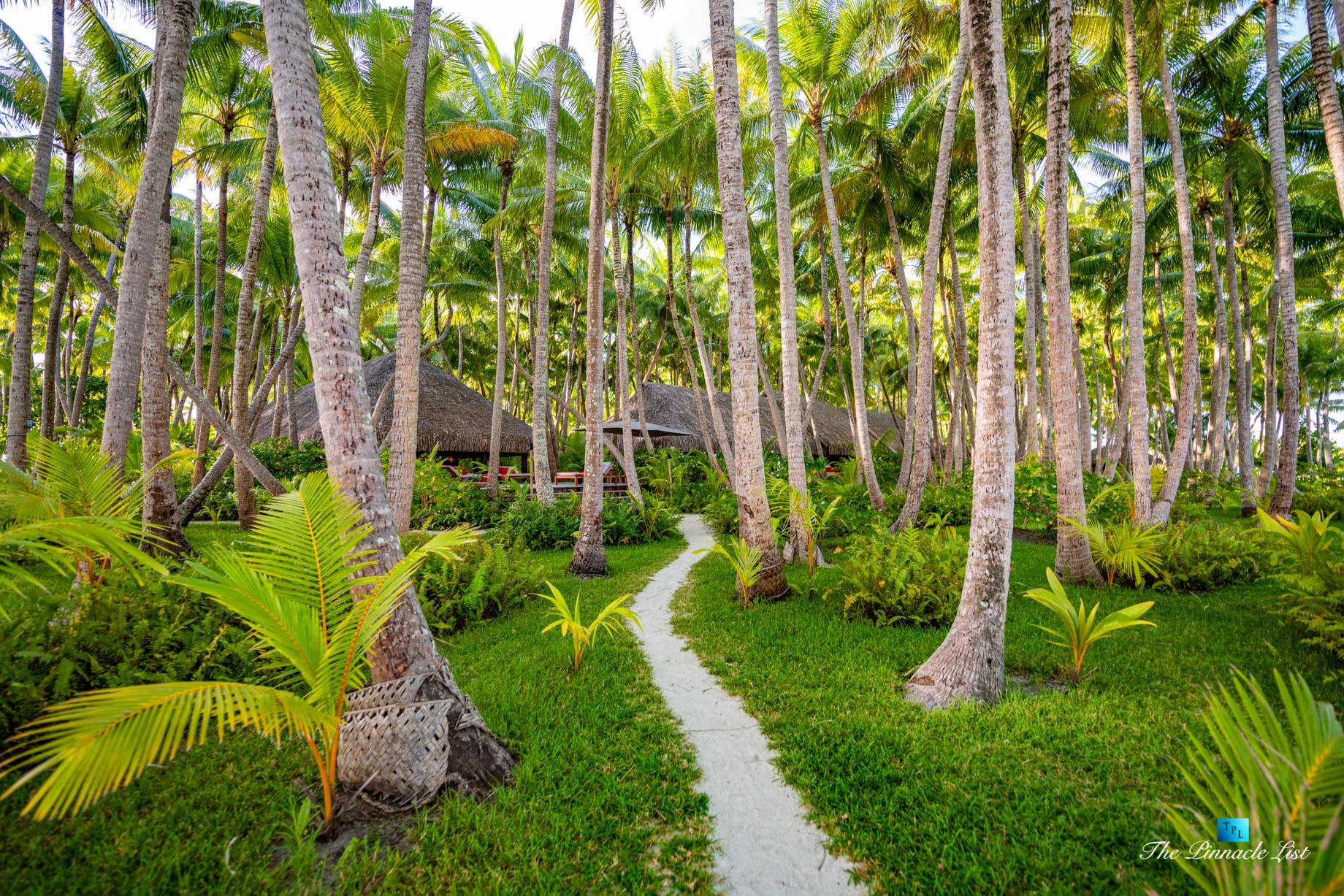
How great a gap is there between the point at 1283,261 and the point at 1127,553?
751cm

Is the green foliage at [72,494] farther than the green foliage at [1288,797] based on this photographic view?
Yes

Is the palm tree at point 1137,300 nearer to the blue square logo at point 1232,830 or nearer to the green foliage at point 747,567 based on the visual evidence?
the green foliage at point 747,567

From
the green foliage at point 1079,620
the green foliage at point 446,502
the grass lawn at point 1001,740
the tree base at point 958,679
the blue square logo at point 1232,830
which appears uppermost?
the green foliage at point 446,502

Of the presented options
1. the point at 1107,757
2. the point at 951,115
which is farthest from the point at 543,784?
the point at 951,115

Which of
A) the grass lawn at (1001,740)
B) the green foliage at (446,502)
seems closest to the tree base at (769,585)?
the grass lawn at (1001,740)

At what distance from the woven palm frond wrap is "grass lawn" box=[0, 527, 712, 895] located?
161 millimetres

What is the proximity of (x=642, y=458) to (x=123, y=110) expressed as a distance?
47.4 ft

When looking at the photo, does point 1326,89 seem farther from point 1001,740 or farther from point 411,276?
point 411,276

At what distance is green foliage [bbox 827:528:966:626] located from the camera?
5305 mm

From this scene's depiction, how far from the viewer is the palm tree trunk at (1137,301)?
7.72 m

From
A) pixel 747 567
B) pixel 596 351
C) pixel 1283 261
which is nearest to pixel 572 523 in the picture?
pixel 596 351

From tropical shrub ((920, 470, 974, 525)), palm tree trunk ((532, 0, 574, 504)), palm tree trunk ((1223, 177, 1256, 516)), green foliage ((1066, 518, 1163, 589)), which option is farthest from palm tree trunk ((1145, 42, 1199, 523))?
palm tree trunk ((532, 0, 574, 504))

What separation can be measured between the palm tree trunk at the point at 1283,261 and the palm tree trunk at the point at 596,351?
1083cm

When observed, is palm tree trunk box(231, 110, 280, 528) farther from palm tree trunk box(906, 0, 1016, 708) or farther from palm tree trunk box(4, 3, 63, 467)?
palm tree trunk box(906, 0, 1016, 708)
